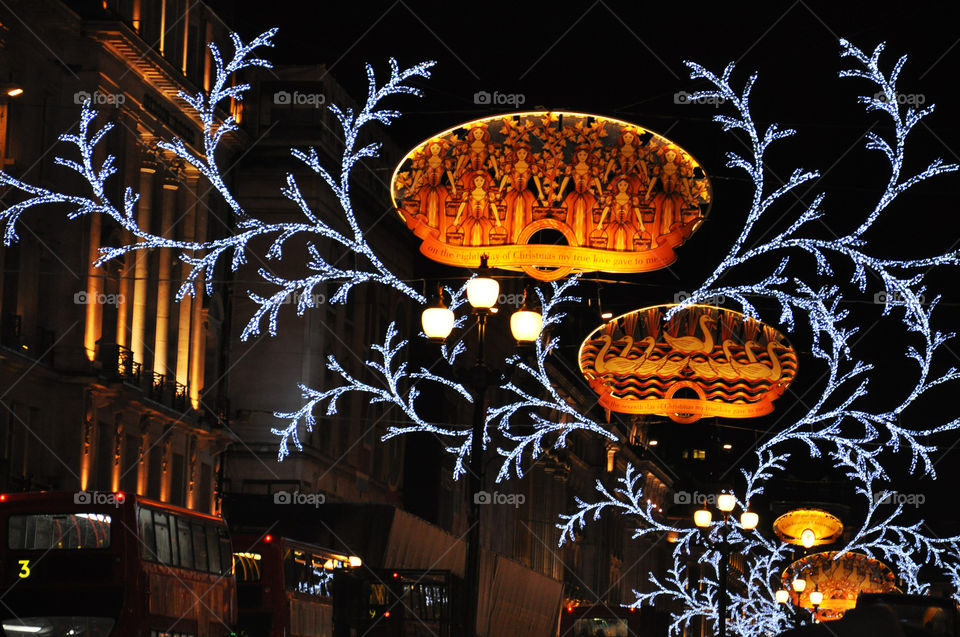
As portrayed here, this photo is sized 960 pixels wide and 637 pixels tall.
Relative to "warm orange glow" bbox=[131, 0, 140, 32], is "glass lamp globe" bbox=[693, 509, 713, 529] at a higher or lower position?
lower

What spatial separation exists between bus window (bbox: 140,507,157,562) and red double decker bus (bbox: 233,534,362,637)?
692cm

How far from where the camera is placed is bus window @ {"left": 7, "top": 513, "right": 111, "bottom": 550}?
73.0 feet

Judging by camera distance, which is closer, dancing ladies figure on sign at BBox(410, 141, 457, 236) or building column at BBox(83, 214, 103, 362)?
dancing ladies figure on sign at BBox(410, 141, 457, 236)

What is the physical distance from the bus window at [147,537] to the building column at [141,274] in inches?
676

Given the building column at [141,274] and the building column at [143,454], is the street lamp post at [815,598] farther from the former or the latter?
the building column at [141,274]

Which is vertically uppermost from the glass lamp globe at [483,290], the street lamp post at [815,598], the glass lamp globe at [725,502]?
the glass lamp globe at [483,290]

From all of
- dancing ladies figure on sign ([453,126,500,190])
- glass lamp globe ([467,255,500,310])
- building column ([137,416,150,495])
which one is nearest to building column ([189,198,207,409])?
building column ([137,416,150,495])

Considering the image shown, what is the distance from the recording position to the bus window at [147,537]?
74.1 feet

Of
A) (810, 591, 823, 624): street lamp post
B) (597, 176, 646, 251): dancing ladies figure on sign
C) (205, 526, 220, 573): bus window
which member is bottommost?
(810, 591, 823, 624): street lamp post

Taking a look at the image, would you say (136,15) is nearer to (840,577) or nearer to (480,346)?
(480,346)

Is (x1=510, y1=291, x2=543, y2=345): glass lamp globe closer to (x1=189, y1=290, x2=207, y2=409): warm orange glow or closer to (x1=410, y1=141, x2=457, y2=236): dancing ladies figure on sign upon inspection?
(x1=410, y1=141, x2=457, y2=236): dancing ladies figure on sign

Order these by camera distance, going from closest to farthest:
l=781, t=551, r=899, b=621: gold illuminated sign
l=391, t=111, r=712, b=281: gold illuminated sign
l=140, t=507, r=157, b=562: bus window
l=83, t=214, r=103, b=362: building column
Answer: l=391, t=111, r=712, b=281: gold illuminated sign < l=140, t=507, r=157, b=562: bus window < l=83, t=214, r=103, b=362: building column < l=781, t=551, r=899, b=621: gold illuminated sign

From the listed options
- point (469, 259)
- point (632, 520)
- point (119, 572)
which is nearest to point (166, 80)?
point (119, 572)

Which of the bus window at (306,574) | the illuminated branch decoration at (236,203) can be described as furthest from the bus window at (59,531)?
the bus window at (306,574)
